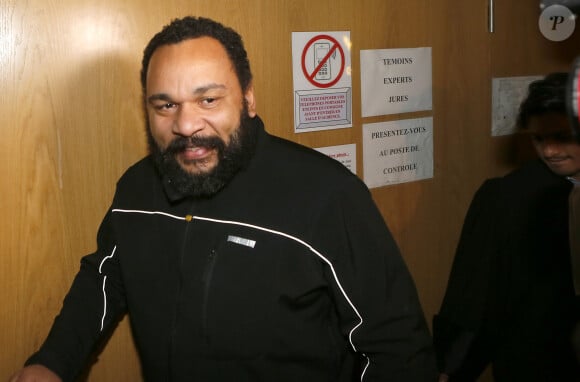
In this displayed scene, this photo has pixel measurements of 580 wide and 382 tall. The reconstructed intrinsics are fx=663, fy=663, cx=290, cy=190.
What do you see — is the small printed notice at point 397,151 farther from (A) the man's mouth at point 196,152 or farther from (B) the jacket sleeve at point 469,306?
(A) the man's mouth at point 196,152

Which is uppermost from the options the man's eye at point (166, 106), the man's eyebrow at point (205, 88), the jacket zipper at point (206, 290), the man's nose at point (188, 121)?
the man's eyebrow at point (205, 88)

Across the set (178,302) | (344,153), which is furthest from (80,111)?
(344,153)

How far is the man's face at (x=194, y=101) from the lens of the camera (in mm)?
1522

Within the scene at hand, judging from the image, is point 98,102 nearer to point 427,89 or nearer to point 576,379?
point 427,89

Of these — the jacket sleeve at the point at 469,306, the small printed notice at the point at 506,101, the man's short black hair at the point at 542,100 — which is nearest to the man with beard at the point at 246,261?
the jacket sleeve at the point at 469,306

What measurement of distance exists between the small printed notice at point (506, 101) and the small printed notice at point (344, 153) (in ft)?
2.45

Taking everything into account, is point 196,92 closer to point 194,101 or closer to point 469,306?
point 194,101

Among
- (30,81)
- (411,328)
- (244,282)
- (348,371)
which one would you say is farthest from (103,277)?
(411,328)

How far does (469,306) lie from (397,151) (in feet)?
2.02

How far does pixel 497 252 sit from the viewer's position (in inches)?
A: 84.9

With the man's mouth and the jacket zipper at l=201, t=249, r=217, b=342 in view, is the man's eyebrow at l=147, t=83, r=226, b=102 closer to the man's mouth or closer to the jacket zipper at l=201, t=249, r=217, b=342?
the man's mouth

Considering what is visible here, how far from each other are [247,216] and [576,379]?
3.86ft

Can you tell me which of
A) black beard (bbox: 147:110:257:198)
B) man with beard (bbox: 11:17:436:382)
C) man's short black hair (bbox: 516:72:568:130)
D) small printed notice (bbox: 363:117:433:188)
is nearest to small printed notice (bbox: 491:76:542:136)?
small printed notice (bbox: 363:117:433:188)

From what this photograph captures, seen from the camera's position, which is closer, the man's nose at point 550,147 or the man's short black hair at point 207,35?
the man's short black hair at point 207,35
